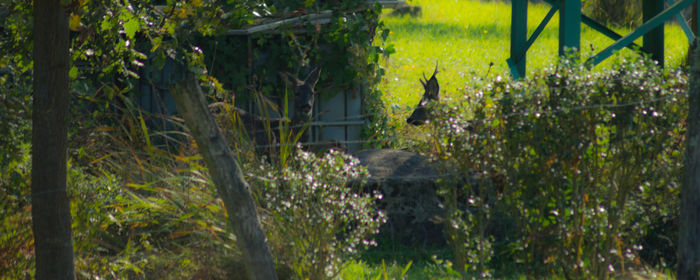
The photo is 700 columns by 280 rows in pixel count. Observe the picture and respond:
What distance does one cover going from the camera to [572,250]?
4156 mm

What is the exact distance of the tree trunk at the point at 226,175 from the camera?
378 cm

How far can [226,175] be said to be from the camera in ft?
12.6

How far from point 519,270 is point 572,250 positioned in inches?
58.8

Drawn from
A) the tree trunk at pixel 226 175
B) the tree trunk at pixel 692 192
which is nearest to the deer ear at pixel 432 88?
the tree trunk at pixel 692 192

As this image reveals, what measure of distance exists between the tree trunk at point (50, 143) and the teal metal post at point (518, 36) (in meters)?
6.44

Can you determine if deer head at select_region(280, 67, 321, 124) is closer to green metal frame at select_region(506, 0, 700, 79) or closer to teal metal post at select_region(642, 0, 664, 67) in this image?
green metal frame at select_region(506, 0, 700, 79)

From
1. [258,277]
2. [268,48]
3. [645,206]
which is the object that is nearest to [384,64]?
[268,48]

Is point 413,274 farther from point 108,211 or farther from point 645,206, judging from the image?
point 108,211

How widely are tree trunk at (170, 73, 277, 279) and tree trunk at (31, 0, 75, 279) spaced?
0.64 m

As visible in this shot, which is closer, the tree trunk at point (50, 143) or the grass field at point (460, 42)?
the tree trunk at point (50, 143)

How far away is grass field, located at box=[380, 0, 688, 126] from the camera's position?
48.3 feet

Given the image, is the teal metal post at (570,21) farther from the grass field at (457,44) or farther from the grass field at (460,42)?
the grass field at (460,42)

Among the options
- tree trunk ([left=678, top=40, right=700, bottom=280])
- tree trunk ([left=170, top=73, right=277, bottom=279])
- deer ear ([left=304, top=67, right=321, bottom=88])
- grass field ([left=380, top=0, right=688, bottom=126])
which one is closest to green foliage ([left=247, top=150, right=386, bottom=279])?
tree trunk ([left=170, top=73, right=277, bottom=279])

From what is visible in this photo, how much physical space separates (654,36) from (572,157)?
5.52 m
